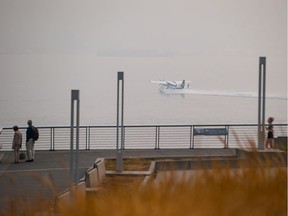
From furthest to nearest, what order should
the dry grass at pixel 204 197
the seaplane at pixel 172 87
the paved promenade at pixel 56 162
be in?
the seaplane at pixel 172 87 < the paved promenade at pixel 56 162 < the dry grass at pixel 204 197

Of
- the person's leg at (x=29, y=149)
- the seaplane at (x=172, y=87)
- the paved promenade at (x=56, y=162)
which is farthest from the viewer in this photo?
the seaplane at (x=172, y=87)

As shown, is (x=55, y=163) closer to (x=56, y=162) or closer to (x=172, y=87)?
(x=56, y=162)

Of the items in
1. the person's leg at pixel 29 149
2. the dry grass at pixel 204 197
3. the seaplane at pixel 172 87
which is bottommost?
the person's leg at pixel 29 149

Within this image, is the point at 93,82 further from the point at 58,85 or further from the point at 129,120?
the point at 129,120

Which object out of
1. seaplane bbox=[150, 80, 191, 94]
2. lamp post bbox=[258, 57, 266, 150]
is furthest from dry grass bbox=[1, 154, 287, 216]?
seaplane bbox=[150, 80, 191, 94]

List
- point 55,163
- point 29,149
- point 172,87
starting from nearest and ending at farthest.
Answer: point 55,163 < point 29,149 < point 172,87

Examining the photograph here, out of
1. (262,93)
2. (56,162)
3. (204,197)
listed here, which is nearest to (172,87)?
(56,162)

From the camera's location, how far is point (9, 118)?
43.7 m

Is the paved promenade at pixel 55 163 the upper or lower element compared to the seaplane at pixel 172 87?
lower

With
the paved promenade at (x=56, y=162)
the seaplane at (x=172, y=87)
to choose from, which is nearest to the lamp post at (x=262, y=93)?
the paved promenade at (x=56, y=162)

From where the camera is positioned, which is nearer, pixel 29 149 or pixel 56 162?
pixel 56 162

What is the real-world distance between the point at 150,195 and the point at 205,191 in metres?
0.39

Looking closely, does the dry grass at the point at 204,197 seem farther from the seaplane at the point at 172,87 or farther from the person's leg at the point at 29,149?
the seaplane at the point at 172,87

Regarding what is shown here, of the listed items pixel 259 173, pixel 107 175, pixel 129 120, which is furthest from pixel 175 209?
pixel 129 120
